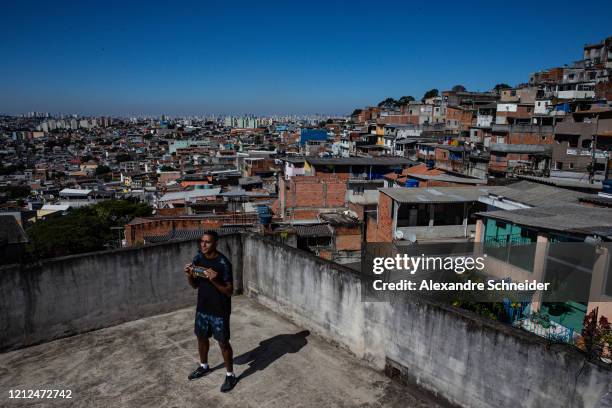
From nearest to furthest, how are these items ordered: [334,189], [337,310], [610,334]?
[610,334], [337,310], [334,189]

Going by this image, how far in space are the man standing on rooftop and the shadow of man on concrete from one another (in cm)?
36

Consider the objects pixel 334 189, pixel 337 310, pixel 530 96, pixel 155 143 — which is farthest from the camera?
pixel 155 143

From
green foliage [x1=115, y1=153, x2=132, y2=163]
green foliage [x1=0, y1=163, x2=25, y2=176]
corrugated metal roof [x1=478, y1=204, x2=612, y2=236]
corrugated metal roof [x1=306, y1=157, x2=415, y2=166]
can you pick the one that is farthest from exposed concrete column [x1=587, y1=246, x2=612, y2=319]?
green foliage [x1=115, y1=153, x2=132, y2=163]

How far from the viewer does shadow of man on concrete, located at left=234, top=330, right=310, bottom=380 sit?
423 centimetres

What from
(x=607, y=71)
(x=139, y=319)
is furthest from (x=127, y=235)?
(x=607, y=71)

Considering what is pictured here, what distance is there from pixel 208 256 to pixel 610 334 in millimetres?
→ 3369

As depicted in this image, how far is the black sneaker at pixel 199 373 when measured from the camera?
3.98 meters

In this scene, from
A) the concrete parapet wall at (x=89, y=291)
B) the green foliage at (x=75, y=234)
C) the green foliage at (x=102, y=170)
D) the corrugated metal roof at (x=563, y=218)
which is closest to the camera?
the concrete parapet wall at (x=89, y=291)

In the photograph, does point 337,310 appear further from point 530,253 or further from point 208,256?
point 530,253

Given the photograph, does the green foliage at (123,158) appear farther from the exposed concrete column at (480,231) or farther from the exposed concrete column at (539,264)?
the exposed concrete column at (539,264)

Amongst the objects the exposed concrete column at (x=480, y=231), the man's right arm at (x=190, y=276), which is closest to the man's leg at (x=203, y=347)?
the man's right arm at (x=190, y=276)

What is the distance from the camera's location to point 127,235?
1930 cm

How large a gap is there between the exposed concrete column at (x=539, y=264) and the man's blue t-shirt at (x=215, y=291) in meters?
5.71

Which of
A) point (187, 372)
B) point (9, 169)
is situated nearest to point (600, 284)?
point (187, 372)
